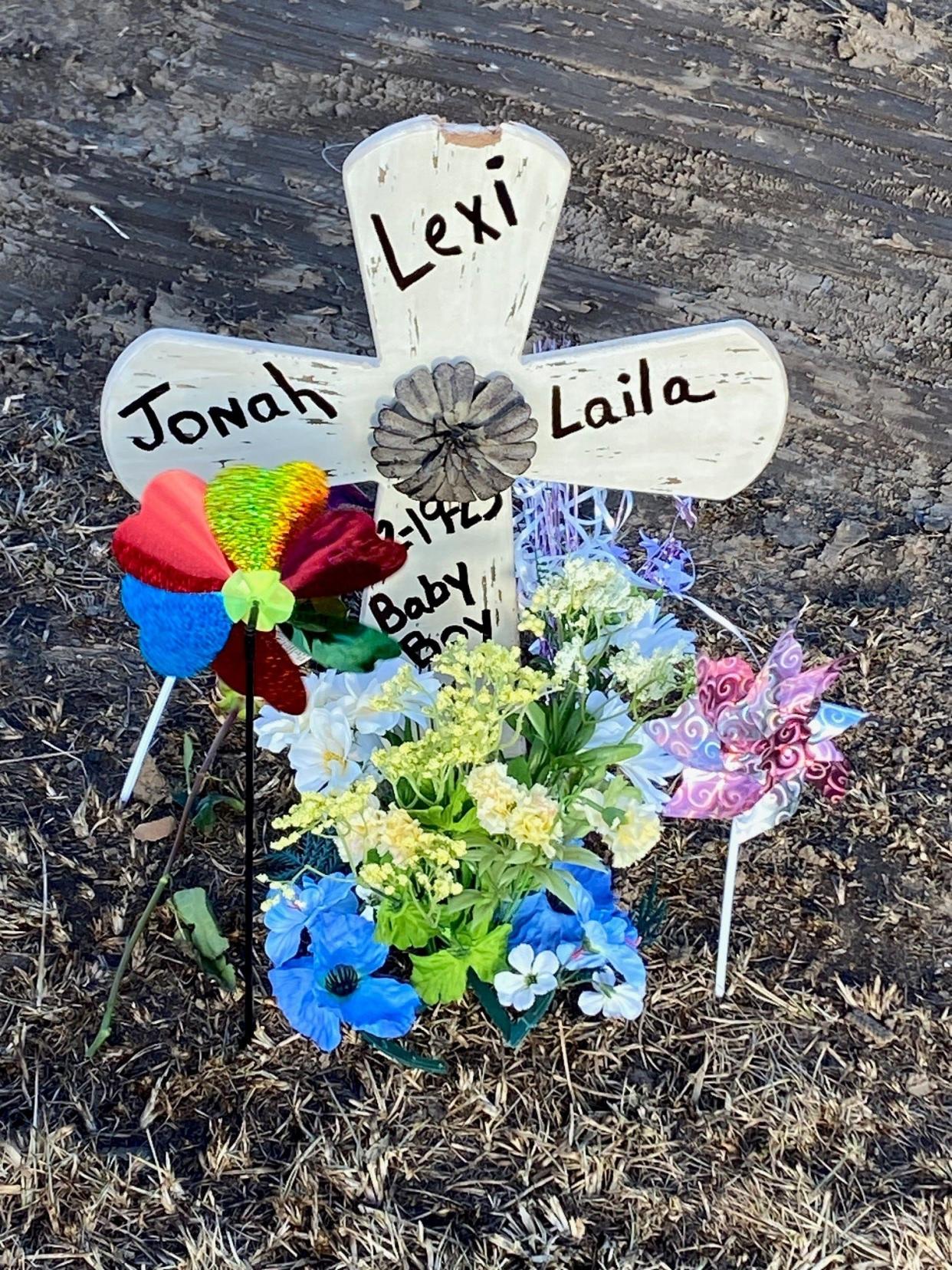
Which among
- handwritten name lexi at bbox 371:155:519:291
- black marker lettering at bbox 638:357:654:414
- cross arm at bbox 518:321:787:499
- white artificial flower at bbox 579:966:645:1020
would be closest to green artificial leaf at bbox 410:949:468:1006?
white artificial flower at bbox 579:966:645:1020

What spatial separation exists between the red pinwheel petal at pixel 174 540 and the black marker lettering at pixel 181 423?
106 millimetres

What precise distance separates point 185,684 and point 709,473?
1.05 metres

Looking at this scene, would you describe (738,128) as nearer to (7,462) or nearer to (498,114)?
(498,114)

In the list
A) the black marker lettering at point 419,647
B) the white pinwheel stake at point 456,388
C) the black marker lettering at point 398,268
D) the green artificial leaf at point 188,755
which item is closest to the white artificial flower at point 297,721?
the black marker lettering at point 419,647

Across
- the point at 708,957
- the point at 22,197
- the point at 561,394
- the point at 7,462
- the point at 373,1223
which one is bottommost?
the point at 373,1223

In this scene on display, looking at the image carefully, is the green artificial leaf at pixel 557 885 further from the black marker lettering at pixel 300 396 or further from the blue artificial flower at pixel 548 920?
the black marker lettering at pixel 300 396

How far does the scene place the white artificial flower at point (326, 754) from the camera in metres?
1.49

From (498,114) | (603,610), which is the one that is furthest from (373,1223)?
(498,114)

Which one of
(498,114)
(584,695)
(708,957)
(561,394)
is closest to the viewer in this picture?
(561,394)

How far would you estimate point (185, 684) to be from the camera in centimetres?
206

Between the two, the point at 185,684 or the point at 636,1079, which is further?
the point at 185,684

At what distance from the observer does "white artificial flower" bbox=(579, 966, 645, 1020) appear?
5.27 ft

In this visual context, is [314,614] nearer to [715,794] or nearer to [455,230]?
[455,230]

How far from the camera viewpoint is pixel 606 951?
156 cm
